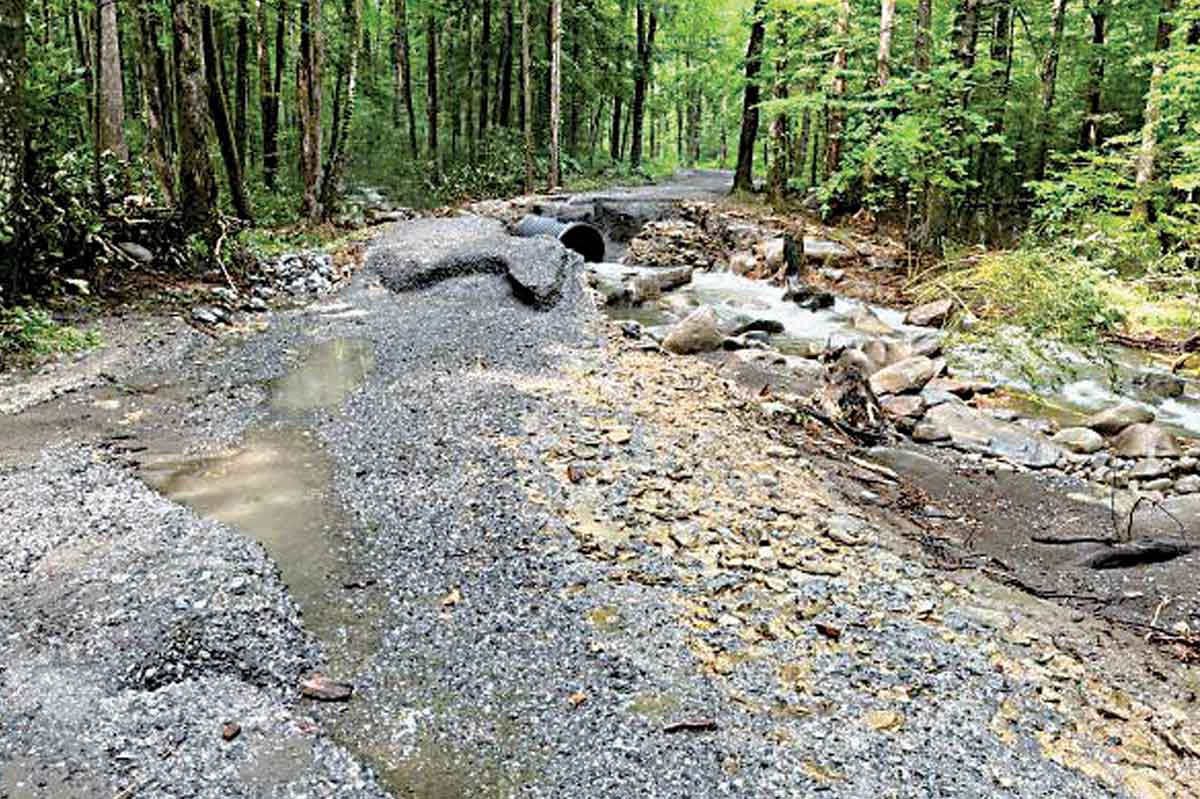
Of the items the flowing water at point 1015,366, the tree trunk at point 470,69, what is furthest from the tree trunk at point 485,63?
the flowing water at point 1015,366

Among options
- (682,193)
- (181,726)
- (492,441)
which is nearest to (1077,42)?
(682,193)

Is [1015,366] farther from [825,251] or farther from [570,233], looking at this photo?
[570,233]

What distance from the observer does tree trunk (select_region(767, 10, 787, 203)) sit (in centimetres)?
1712

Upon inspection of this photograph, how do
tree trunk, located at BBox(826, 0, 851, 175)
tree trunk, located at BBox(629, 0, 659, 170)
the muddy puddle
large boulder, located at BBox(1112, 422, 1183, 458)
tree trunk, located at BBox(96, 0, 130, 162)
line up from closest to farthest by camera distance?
the muddy puddle, large boulder, located at BBox(1112, 422, 1183, 458), tree trunk, located at BBox(96, 0, 130, 162), tree trunk, located at BBox(826, 0, 851, 175), tree trunk, located at BBox(629, 0, 659, 170)

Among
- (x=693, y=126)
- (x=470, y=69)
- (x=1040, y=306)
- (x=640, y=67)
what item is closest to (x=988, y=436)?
(x=1040, y=306)

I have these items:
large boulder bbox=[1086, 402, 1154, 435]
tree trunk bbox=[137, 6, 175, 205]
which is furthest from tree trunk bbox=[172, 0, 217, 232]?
large boulder bbox=[1086, 402, 1154, 435]

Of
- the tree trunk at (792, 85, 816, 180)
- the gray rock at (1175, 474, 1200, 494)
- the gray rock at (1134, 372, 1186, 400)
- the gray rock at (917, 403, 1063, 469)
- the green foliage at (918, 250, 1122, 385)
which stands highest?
the tree trunk at (792, 85, 816, 180)

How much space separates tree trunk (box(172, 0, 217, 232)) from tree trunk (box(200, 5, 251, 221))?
224cm

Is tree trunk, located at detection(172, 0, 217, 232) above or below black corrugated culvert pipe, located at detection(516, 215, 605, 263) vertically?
above

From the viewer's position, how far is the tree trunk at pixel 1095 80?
17281 millimetres

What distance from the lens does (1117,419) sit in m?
7.45

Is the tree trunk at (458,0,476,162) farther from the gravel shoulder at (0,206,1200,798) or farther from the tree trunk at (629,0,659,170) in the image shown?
the gravel shoulder at (0,206,1200,798)

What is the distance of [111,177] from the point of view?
30.4 feet

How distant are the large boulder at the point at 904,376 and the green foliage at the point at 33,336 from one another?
25.3ft
